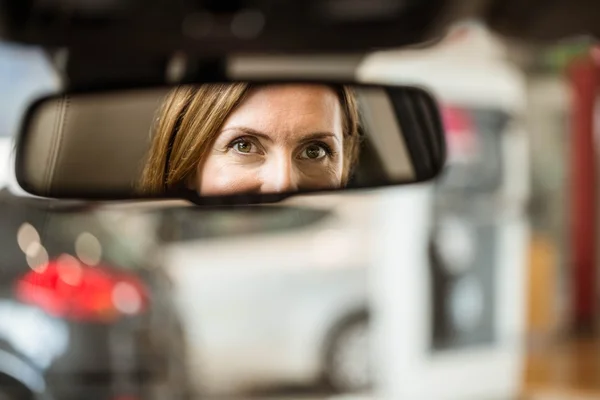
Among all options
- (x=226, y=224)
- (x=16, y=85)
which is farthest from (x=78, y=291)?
(x=226, y=224)

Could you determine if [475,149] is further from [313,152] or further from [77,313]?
[313,152]

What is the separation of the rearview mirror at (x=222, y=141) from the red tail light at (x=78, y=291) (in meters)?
1.70

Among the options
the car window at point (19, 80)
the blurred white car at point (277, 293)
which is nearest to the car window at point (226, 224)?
the blurred white car at point (277, 293)

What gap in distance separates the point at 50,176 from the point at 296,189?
11.4 inches

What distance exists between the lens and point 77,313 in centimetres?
262

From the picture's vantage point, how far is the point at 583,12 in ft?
5.18

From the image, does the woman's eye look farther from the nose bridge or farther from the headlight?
the headlight

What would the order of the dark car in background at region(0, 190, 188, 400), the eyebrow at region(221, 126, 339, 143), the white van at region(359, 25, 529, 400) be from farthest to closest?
the white van at region(359, 25, 529, 400) → the dark car in background at region(0, 190, 188, 400) → the eyebrow at region(221, 126, 339, 143)

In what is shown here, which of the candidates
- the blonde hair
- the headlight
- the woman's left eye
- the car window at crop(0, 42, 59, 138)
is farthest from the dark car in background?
the woman's left eye

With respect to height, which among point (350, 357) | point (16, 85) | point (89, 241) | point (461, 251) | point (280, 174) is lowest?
point (350, 357)

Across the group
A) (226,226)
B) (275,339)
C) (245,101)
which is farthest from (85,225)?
(245,101)

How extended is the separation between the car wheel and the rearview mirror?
2.86 metres

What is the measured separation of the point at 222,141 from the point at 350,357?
308 cm

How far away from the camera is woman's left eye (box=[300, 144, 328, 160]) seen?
796mm
